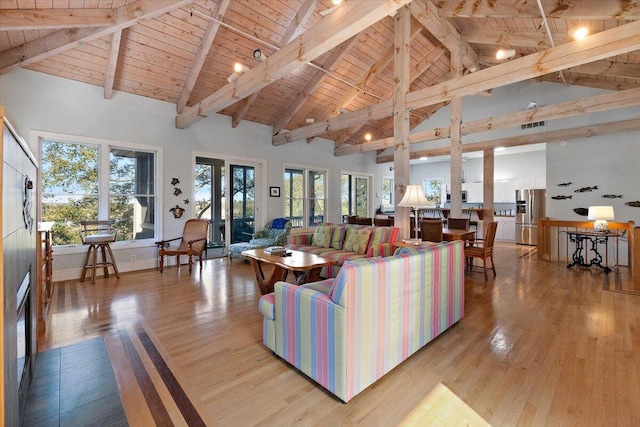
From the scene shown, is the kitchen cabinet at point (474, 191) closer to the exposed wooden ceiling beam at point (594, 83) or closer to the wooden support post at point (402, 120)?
the exposed wooden ceiling beam at point (594, 83)

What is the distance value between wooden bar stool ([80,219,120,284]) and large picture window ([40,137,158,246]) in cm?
15

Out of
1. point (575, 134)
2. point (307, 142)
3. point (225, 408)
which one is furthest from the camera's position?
point (307, 142)

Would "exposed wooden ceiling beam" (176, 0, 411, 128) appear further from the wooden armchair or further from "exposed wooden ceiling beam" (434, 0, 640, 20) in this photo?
"exposed wooden ceiling beam" (434, 0, 640, 20)

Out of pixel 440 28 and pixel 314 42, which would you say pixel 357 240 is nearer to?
pixel 314 42

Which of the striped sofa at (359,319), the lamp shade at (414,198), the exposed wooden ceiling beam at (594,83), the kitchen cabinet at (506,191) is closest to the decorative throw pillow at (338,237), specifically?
the lamp shade at (414,198)

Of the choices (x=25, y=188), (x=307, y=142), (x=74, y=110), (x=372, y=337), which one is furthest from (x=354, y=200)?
(x=25, y=188)

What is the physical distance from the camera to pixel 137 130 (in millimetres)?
5234

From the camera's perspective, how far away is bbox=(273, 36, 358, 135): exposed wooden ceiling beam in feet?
17.3

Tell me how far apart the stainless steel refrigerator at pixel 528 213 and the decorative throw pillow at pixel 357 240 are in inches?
234

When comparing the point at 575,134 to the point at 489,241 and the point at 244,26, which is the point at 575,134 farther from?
the point at 244,26

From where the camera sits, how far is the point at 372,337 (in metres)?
1.88

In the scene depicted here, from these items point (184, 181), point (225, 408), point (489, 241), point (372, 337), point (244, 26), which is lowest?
point (225, 408)

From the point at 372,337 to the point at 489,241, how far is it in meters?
3.75

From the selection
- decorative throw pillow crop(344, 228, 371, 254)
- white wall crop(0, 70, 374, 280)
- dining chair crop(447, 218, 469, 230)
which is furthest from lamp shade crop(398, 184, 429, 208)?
white wall crop(0, 70, 374, 280)
